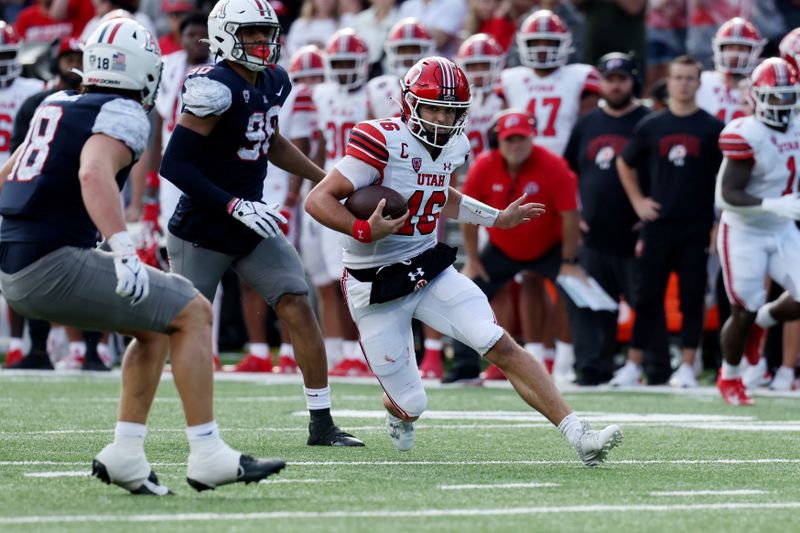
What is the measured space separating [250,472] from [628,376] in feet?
19.6

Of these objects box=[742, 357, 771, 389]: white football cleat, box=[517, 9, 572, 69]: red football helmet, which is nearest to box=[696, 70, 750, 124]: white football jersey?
box=[517, 9, 572, 69]: red football helmet

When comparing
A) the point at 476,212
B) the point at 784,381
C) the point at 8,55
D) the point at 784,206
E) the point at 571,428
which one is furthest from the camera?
the point at 8,55

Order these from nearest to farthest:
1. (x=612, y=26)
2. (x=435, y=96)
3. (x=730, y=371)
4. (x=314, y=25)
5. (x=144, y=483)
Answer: (x=144, y=483)
(x=435, y=96)
(x=730, y=371)
(x=612, y=26)
(x=314, y=25)

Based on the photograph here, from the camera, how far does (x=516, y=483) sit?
5355 millimetres

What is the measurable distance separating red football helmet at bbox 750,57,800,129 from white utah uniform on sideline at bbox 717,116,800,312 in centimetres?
7

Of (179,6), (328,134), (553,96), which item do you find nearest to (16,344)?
(328,134)

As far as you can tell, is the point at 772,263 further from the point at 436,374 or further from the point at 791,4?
the point at 791,4

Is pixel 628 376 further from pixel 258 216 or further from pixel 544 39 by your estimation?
pixel 258 216

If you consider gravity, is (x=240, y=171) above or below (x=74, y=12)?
below

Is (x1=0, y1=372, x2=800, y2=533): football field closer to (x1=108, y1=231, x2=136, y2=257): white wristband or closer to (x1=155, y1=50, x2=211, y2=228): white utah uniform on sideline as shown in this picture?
(x1=108, y1=231, x2=136, y2=257): white wristband

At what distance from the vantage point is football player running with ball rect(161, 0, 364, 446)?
6.52 meters

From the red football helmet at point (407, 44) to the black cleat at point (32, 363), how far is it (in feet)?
10.5

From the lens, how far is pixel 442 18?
1285 centimetres

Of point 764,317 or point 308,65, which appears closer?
point 764,317
